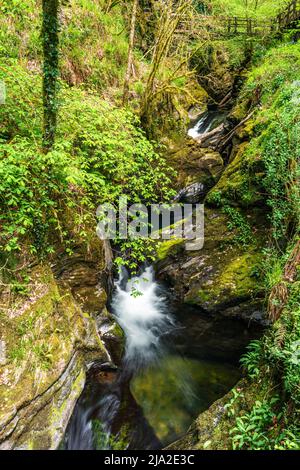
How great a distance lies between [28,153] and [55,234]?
1.90m

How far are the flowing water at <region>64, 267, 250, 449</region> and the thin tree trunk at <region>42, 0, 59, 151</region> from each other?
9.69ft

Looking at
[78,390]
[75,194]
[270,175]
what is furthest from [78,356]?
[270,175]

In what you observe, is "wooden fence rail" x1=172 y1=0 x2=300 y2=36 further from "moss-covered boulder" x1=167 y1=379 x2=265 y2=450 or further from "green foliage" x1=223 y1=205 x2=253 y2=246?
"moss-covered boulder" x1=167 y1=379 x2=265 y2=450

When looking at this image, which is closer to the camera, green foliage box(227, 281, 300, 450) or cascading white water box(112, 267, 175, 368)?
green foliage box(227, 281, 300, 450)

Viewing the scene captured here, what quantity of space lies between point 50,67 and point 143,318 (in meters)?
5.44

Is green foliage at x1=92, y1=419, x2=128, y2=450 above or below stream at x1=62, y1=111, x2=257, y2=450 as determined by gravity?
below

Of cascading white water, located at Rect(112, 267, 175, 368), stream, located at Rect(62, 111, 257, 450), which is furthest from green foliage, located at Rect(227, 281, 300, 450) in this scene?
cascading white water, located at Rect(112, 267, 175, 368)

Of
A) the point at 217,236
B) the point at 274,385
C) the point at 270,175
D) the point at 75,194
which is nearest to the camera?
the point at 274,385

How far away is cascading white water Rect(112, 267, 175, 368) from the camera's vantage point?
19.7 ft

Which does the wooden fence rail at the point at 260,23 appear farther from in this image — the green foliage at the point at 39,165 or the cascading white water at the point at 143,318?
the cascading white water at the point at 143,318

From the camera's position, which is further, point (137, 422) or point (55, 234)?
point (55, 234)

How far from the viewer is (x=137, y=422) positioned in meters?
4.50

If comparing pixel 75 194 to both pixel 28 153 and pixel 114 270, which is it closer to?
pixel 28 153

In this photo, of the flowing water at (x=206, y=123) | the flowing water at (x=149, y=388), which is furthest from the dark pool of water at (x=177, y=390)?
the flowing water at (x=206, y=123)
